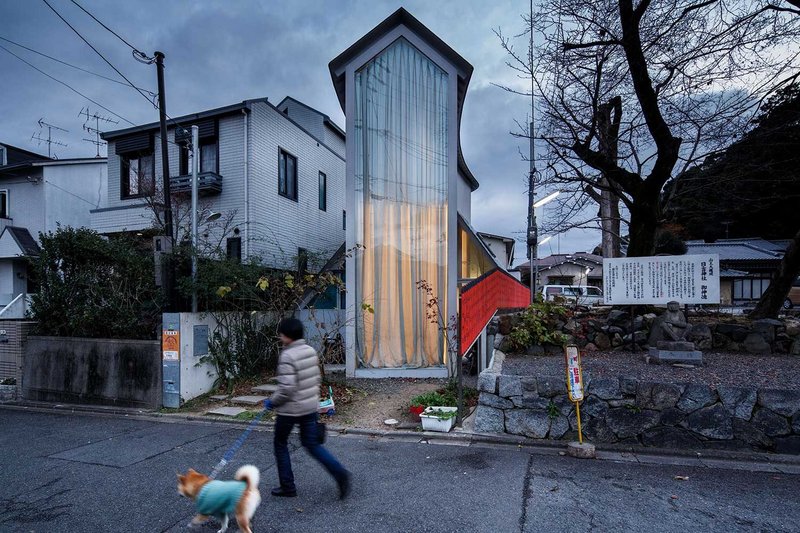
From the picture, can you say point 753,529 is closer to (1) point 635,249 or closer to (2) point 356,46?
(1) point 635,249

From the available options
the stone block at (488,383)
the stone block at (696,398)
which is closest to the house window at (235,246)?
the stone block at (488,383)

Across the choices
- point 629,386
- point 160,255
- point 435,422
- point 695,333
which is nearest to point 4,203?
point 160,255

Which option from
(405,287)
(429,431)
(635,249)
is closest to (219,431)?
(429,431)

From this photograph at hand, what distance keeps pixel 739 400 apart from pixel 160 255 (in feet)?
31.4

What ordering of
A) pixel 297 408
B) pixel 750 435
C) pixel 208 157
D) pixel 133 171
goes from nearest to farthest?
pixel 297 408, pixel 750 435, pixel 208 157, pixel 133 171

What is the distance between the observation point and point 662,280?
8391 mm

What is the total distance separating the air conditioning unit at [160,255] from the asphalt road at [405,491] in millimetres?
3251

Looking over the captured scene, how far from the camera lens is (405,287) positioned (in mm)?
10047

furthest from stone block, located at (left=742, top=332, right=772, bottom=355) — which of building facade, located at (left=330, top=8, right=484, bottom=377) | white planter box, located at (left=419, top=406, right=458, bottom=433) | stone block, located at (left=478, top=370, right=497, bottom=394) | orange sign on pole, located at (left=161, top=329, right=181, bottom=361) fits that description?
orange sign on pole, located at (left=161, top=329, right=181, bottom=361)

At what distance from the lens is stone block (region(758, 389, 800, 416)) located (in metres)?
5.48

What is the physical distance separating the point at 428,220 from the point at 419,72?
11.7ft

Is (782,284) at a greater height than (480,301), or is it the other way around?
(782,284)

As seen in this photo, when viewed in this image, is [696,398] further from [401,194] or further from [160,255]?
[160,255]

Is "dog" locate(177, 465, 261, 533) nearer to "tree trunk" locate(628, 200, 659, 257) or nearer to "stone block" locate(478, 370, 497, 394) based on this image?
"stone block" locate(478, 370, 497, 394)
